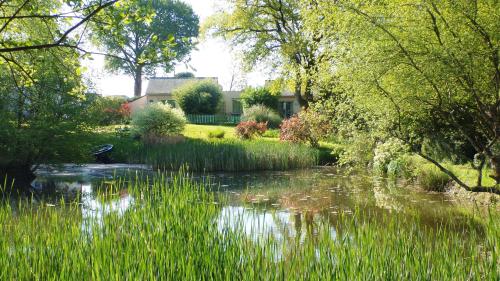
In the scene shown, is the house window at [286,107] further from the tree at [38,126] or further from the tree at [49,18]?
the tree at [49,18]

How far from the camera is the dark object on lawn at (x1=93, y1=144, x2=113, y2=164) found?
2088 centimetres

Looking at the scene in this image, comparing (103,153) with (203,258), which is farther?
(103,153)

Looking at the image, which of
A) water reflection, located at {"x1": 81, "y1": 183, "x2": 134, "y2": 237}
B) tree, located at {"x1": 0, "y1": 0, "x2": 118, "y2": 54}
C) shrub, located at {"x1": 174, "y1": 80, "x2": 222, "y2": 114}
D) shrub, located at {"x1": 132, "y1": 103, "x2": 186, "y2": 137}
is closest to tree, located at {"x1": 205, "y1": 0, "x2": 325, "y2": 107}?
shrub, located at {"x1": 132, "y1": 103, "x2": 186, "y2": 137}

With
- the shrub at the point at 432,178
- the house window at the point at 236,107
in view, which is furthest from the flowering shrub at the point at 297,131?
the house window at the point at 236,107

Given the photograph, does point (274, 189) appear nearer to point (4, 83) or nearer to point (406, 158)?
point (406, 158)

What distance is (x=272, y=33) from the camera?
28.8 metres

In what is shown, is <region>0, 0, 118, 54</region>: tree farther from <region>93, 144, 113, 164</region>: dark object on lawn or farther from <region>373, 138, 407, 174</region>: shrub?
<region>93, 144, 113, 164</region>: dark object on lawn

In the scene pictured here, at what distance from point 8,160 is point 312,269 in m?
11.7

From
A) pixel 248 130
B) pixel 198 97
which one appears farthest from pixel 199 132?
pixel 198 97

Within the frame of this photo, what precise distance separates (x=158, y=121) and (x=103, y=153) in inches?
174

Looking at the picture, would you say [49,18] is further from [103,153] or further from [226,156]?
[103,153]

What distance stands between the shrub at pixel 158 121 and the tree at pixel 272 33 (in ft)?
19.2

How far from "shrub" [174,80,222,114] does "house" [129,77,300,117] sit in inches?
58.1

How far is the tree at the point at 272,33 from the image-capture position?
26359mm
